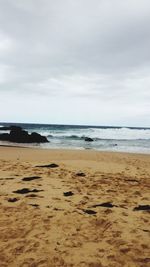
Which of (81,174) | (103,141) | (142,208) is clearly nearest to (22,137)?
(103,141)

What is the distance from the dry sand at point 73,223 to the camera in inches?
149

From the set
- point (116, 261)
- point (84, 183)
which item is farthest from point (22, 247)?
point (84, 183)

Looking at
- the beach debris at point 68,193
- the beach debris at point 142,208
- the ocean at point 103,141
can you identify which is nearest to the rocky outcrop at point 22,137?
the ocean at point 103,141

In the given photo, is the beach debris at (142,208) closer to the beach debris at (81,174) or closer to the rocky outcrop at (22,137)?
the beach debris at (81,174)

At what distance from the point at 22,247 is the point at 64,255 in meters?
0.62

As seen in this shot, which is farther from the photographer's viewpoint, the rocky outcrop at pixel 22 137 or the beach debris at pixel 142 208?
the rocky outcrop at pixel 22 137

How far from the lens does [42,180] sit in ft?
26.9

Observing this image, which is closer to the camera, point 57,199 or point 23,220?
point 23,220

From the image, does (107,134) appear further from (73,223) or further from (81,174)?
(73,223)

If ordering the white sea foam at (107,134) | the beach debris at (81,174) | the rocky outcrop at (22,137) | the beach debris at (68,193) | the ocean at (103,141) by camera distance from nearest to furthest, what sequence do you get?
the beach debris at (68,193) → the beach debris at (81,174) → the ocean at (103,141) → the rocky outcrop at (22,137) → the white sea foam at (107,134)

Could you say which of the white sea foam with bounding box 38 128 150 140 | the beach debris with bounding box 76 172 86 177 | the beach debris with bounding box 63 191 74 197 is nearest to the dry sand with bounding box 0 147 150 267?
the beach debris with bounding box 63 191 74 197

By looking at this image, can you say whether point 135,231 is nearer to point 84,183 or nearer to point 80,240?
point 80,240

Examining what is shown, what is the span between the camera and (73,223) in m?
4.91

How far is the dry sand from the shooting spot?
149 inches
